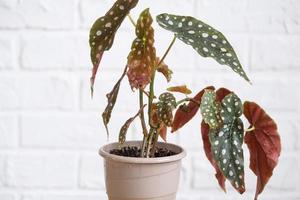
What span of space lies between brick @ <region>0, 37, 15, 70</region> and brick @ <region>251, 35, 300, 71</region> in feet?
2.01

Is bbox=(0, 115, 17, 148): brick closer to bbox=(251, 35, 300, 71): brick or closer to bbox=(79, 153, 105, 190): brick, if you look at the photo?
bbox=(79, 153, 105, 190): brick

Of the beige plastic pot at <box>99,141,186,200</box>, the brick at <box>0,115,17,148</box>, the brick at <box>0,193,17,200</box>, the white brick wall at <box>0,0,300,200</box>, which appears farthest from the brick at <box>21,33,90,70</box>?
the beige plastic pot at <box>99,141,186,200</box>

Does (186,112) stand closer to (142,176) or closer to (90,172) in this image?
(142,176)

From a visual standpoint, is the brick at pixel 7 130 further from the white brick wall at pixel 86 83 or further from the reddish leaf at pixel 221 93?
the reddish leaf at pixel 221 93

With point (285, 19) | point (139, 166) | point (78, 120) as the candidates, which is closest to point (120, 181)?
point (139, 166)

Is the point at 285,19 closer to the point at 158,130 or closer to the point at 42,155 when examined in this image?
the point at 158,130

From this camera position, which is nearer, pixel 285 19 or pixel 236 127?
pixel 236 127

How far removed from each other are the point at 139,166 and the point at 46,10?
0.58 metres

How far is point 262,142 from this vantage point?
81cm

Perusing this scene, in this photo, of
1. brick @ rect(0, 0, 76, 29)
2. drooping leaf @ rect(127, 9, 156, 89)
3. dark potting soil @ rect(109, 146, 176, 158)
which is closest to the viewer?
drooping leaf @ rect(127, 9, 156, 89)

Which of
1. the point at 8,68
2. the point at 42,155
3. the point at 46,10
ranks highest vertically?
the point at 46,10

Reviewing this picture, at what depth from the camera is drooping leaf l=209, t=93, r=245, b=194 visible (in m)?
0.78

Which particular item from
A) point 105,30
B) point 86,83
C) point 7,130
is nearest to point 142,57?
point 105,30

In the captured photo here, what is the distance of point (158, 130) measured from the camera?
0.83 metres
